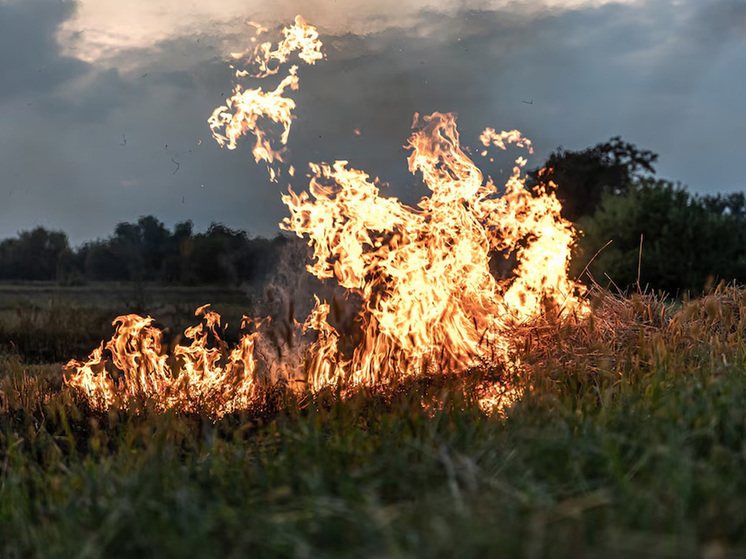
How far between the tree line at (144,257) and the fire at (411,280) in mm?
6583

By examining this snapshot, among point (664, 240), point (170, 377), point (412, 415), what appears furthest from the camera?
point (664, 240)

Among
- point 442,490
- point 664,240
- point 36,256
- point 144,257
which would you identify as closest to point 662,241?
point 664,240

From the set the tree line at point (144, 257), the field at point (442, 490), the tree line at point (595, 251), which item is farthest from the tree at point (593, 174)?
the field at point (442, 490)

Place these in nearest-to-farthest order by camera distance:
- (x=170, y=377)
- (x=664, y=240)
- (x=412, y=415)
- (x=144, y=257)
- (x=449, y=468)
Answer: (x=449, y=468) < (x=412, y=415) < (x=170, y=377) < (x=144, y=257) < (x=664, y=240)

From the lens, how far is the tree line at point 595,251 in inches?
770

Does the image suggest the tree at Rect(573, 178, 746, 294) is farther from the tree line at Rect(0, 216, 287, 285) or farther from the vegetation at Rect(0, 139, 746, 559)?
the vegetation at Rect(0, 139, 746, 559)

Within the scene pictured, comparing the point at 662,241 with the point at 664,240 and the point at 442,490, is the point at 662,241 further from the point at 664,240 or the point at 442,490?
the point at 442,490

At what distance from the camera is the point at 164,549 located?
10.1 feet

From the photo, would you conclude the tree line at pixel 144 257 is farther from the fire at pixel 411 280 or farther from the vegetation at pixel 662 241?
the vegetation at pixel 662 241

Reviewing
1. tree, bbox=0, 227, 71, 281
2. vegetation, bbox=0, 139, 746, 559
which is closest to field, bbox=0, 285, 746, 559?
vegetation, bbox=0, 139, 746, 559

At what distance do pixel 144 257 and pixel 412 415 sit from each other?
17321mm

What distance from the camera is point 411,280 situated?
354 inches

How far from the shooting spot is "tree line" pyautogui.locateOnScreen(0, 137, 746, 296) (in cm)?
1955

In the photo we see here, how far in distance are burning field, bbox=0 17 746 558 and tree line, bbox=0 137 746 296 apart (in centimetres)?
889
